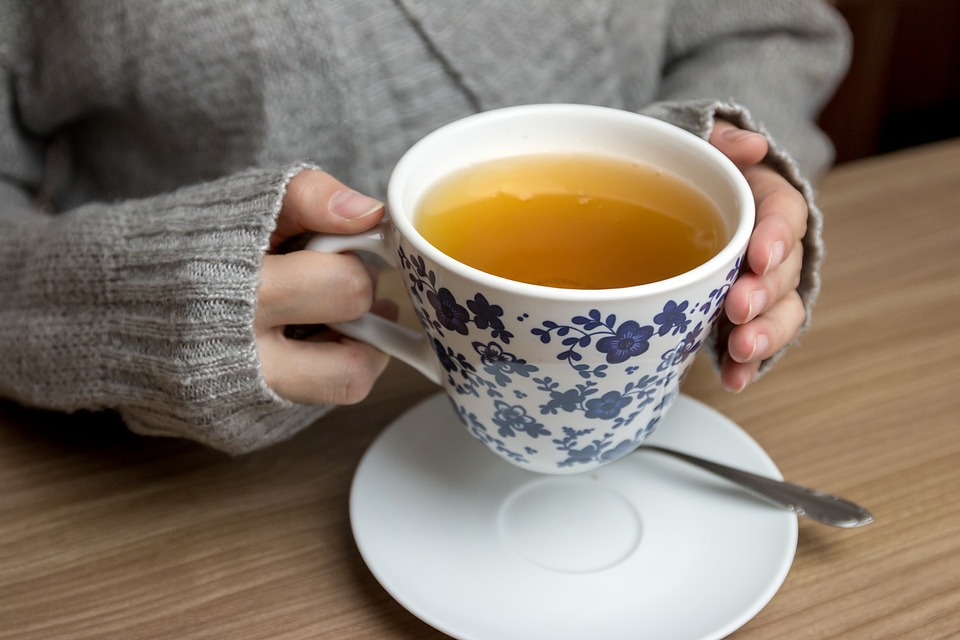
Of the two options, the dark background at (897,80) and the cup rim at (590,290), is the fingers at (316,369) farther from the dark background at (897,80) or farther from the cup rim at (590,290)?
the dark background at (897,80)

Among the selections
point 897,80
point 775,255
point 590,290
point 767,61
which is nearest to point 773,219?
point 775,255

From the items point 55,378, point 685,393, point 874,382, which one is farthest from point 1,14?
point 874,382

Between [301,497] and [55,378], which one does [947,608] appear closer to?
[301,497]

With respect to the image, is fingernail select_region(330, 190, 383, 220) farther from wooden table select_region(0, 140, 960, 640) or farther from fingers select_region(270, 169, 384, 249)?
wooden table select_region(0, 140, 960, 640)

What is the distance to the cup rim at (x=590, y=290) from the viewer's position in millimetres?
333

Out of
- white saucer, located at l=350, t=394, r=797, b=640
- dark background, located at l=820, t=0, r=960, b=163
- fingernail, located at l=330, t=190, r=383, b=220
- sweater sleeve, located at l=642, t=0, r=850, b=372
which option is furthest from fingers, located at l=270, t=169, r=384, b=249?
dark background, located at l=820, t=0, r=960, b=163

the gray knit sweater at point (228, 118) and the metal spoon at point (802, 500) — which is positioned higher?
the gray knit sweater at point (228, 118)

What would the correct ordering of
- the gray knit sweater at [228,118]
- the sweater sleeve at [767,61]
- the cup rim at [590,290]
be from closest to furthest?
the cup rim at [590,290], the gray knit sweater at [228,118], the sweater sleeve at [767,61]

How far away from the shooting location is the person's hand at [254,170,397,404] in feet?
1.35

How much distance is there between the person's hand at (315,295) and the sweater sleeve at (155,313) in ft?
0.03

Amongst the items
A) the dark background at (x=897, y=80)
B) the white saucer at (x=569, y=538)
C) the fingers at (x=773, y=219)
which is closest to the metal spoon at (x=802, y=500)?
the white saucer at (x=569, y=538)

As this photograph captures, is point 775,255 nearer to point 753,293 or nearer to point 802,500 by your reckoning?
point 753,293

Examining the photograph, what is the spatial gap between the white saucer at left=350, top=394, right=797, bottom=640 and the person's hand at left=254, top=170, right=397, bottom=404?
6 cm

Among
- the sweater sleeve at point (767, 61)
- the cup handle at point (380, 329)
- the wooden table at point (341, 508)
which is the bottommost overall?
the wooden table at point (341, 508)
